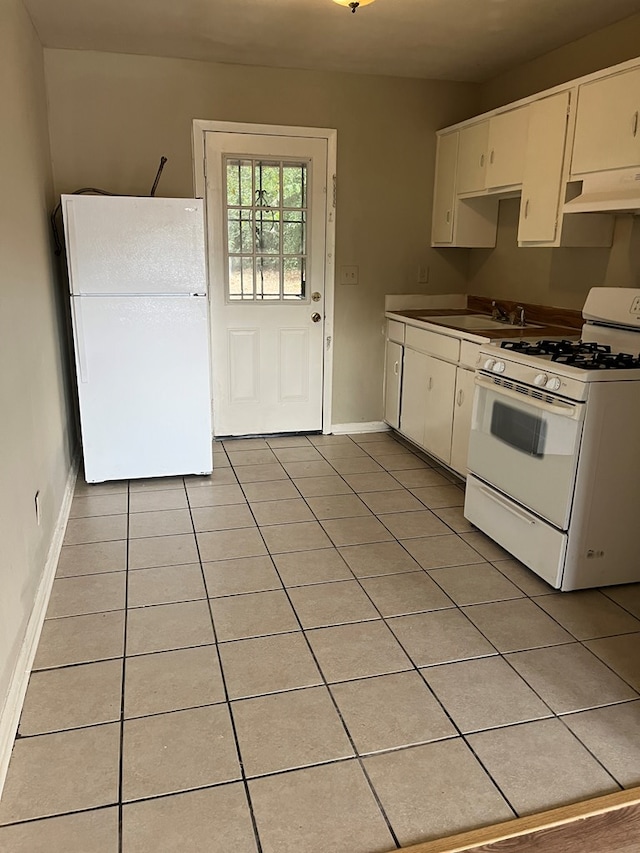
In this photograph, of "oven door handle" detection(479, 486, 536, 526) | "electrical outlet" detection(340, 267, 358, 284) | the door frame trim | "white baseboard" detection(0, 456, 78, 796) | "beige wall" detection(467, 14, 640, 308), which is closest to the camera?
"white baseboard" detection(0, 456, 78, 796)

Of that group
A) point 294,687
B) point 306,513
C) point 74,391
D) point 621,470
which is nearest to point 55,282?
point 74,391

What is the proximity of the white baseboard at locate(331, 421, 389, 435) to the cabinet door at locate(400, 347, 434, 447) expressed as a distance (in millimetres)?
410

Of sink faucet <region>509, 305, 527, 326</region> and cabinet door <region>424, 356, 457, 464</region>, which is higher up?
sink faucet <region>509, 305, 527, 326</region>

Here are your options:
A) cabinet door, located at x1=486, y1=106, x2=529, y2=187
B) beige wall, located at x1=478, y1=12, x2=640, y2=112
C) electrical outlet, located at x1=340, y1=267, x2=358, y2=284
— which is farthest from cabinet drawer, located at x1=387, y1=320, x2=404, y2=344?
beige wall, located at x1=478, y1=12, x2=640, y2=112

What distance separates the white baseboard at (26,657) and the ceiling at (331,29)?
254 cm

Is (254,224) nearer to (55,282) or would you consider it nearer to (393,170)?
(393,170)

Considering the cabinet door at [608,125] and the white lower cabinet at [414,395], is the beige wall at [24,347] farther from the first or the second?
the cabinet door at [608,125]

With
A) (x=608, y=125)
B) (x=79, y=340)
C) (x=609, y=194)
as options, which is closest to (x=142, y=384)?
(x=79, y=340)

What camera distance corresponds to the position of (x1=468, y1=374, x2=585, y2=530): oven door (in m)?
2.47

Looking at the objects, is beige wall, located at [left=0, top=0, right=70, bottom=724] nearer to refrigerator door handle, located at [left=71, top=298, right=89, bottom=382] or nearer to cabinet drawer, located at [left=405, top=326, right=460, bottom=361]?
refrigerator door handle, located at [left=71, top=298, right=89, bottom=382]

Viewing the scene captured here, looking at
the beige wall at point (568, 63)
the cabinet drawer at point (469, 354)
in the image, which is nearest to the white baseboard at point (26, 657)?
the cabinet drawer at point (469, 354)

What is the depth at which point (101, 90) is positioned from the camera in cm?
388

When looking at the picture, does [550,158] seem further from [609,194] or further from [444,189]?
[444,189]

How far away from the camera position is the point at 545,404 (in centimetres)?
254
